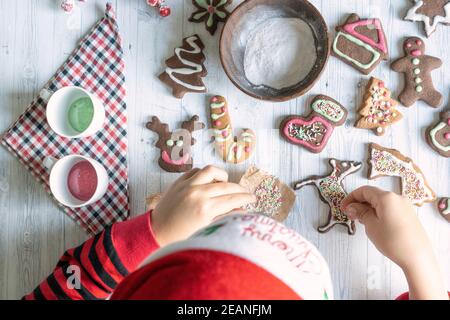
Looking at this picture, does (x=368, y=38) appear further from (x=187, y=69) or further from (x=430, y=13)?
(x=187, y=69)

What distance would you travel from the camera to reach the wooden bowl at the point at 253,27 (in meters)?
0.81

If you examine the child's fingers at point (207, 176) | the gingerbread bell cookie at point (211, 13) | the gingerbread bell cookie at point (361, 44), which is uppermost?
the gingerbread bell cookie at point (211, 13)

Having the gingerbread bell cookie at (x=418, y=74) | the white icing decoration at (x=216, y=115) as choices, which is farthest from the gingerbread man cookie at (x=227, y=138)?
the gingerbread bell cookie at (x=418, y=74)

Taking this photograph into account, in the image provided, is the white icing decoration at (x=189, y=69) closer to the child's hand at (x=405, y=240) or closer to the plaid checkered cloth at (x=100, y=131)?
the plaid checkered cloth at (x=100, y=131)

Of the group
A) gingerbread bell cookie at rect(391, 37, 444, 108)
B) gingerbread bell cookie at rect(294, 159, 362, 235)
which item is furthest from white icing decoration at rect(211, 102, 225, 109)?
gingerbread bell cookie at rect(391, 37, 444, 108)

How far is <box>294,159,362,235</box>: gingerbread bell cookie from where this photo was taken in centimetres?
87

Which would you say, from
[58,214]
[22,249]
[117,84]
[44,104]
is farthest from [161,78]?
[22,249]

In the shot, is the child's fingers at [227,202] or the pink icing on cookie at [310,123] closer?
the child's fingers at [227,202]

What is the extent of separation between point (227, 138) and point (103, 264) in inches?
13.1

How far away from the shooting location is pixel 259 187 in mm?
880

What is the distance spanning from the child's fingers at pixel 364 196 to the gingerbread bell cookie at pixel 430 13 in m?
0.33

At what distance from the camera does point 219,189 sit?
0.78m
